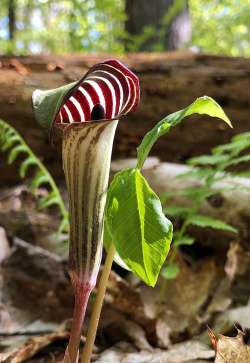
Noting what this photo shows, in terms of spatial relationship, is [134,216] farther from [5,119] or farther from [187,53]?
[187,53]

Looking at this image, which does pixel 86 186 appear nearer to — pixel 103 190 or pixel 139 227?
pixel 103 190

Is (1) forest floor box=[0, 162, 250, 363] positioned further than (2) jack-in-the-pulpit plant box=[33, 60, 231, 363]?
Yes

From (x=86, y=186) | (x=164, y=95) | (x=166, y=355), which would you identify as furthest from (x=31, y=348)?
(x=164, y=95)

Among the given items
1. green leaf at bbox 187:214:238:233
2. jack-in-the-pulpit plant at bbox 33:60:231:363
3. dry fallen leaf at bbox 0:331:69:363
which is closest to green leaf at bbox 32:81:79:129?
jack-in-the-pulpit plant at bbox 33:60:231:363

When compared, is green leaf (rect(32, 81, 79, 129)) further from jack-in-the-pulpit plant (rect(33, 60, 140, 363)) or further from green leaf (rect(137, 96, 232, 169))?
green leaf (rect(137, 96, 232, 169))

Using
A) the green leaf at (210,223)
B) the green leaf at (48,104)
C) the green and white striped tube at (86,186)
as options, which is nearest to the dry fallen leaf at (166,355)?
the green leaf at (210,223)

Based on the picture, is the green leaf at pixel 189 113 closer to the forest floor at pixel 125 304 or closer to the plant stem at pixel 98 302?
the plant stem at pixel 98 302
